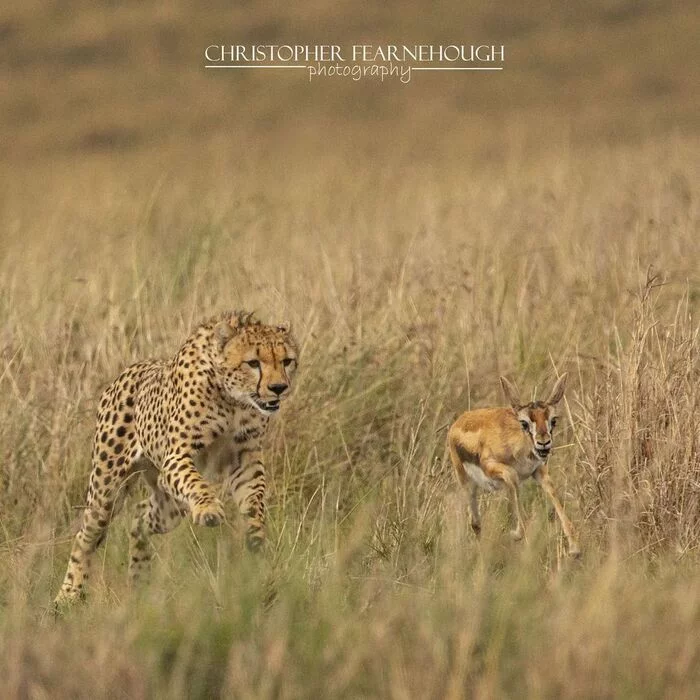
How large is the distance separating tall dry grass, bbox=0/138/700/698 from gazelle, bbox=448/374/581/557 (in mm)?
130

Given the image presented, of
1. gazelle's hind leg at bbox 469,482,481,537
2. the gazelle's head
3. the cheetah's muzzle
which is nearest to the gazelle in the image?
the gazelle's head

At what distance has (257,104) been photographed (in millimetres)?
31359

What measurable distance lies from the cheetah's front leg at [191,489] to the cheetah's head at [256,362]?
27 cm

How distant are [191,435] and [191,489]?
266mm

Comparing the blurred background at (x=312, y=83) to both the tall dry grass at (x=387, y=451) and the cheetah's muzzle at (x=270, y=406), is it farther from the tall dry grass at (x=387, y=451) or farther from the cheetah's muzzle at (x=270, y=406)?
the cheetah's muzzle at (x=270, y=406)

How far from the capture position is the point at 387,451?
6.88 metres

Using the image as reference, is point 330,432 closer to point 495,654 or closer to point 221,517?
point 221,517

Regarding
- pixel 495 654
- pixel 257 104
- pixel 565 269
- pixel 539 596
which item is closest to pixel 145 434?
pixel 539 596

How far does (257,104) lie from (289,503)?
83.1 feet

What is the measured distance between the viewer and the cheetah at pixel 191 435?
19.0 feet

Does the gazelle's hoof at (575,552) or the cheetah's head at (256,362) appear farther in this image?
the cheetah's head at (256,362)

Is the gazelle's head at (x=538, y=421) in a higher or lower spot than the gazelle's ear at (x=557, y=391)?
lower

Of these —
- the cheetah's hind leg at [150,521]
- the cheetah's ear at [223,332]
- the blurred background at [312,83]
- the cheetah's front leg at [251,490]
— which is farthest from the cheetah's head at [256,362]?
the blurred background at [312,83]

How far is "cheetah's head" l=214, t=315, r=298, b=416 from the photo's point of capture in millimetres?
5754
